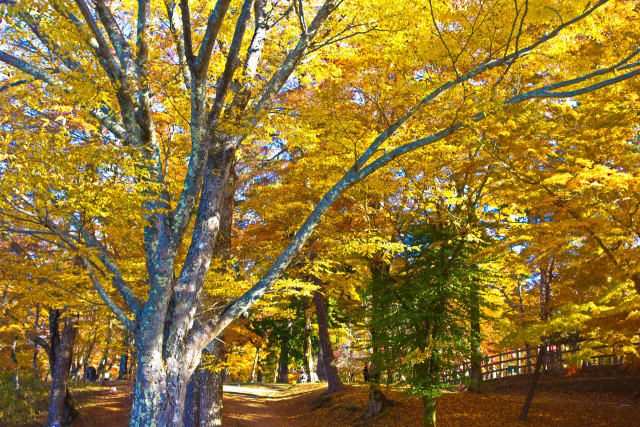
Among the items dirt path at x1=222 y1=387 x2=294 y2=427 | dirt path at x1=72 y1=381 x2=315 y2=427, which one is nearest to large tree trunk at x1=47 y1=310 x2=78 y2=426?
dirt path at x1=72 y1=381 x2=315 y2=427

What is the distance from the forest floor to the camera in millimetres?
11995

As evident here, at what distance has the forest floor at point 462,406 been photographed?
39.4ft

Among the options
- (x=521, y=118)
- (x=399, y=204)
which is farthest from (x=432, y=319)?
(x=521, y=118)

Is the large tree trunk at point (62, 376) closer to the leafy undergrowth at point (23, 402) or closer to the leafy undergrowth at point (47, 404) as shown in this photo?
the leafy undergrowth at point (47, 404)

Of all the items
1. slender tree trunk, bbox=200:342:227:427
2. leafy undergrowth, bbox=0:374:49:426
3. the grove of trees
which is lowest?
leafy undergrowth, bbox=0:374:49:426

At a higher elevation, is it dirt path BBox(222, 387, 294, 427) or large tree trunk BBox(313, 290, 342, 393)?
large tree trunk BBox(313, 290, 342, 393)

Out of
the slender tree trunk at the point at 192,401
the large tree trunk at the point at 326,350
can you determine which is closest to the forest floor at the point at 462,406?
the large tree trunk at the point at 326,350

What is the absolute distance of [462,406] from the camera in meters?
13.3

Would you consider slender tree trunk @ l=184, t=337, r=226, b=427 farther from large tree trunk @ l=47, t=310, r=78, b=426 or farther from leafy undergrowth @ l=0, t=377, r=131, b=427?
large tree trunk @ l=47, t=310, r=78, b=426

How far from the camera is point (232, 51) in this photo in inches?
240

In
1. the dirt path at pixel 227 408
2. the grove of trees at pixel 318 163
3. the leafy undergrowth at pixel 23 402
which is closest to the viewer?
the grove of trees at pixel 318 163

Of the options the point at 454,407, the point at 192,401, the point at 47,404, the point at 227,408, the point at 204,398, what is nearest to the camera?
the point at 192,401

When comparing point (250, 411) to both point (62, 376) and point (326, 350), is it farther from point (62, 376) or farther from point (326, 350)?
point (62, 376)

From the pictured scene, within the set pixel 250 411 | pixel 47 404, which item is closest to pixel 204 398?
pixel 250 411
